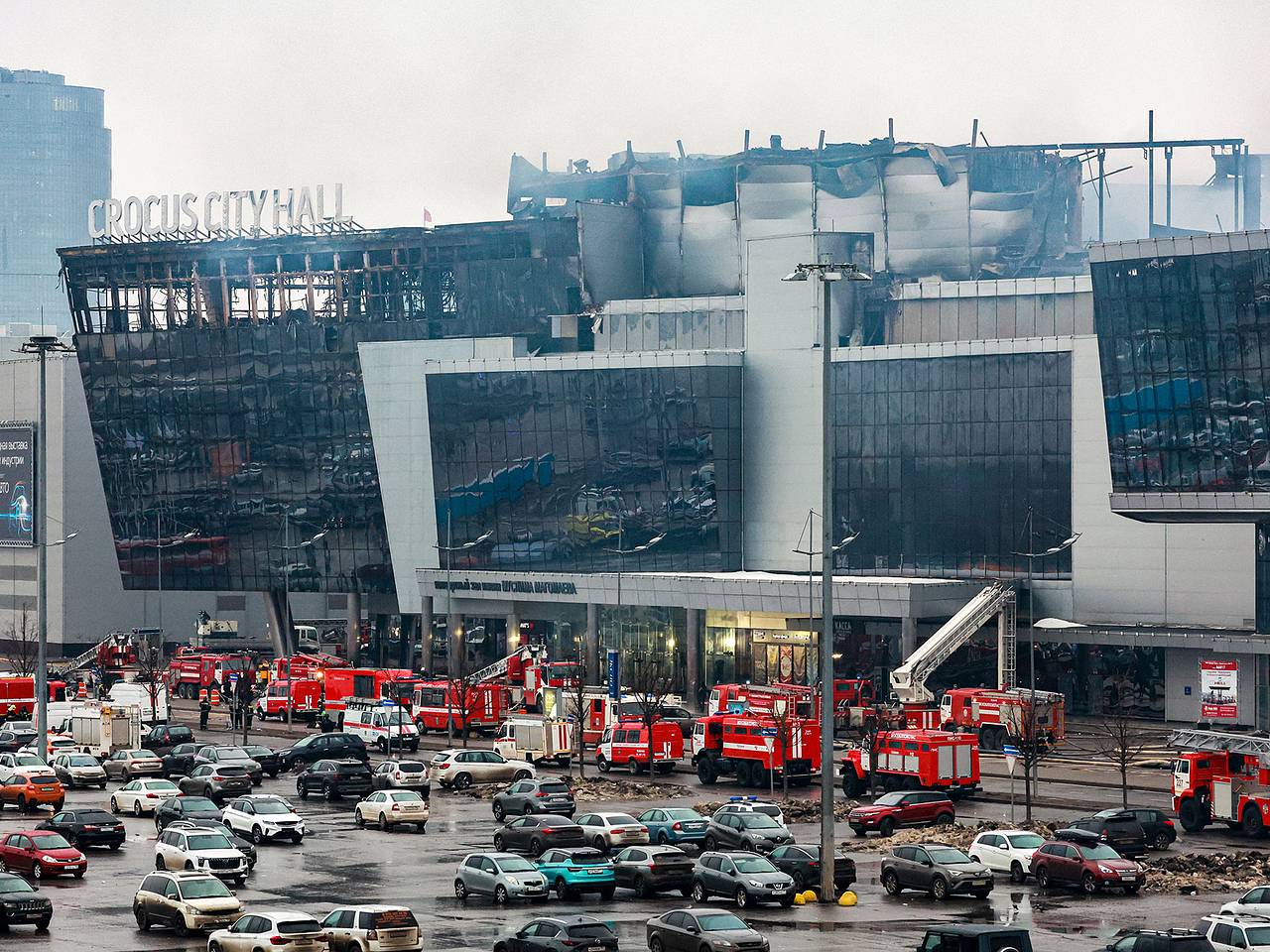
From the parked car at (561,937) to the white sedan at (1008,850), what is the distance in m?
16.6

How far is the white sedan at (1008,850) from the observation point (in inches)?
2270

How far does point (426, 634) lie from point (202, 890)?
92153 millimetres

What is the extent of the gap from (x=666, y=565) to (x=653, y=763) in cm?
4850

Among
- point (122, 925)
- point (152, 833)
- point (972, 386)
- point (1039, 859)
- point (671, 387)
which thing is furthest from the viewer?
point (671, 387)

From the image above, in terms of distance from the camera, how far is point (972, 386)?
413ft

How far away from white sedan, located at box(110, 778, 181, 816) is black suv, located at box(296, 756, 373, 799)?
5991mm

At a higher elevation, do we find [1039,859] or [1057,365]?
[1057,365]

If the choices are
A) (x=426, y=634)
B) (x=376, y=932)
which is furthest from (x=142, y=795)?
(x=426, y=634)

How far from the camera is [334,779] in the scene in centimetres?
7938

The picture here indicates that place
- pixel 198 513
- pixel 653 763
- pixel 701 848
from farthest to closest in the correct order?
pixel 198 513
pixel 653 763
pixel 701 848

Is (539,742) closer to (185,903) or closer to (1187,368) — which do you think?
(1187,368)

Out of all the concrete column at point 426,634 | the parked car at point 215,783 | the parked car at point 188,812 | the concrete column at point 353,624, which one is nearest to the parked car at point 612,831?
the parked car at point 188,812

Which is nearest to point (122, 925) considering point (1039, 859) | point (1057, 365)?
point (1039, 859)

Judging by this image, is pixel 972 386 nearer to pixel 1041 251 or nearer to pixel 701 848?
pixel 1041 251
